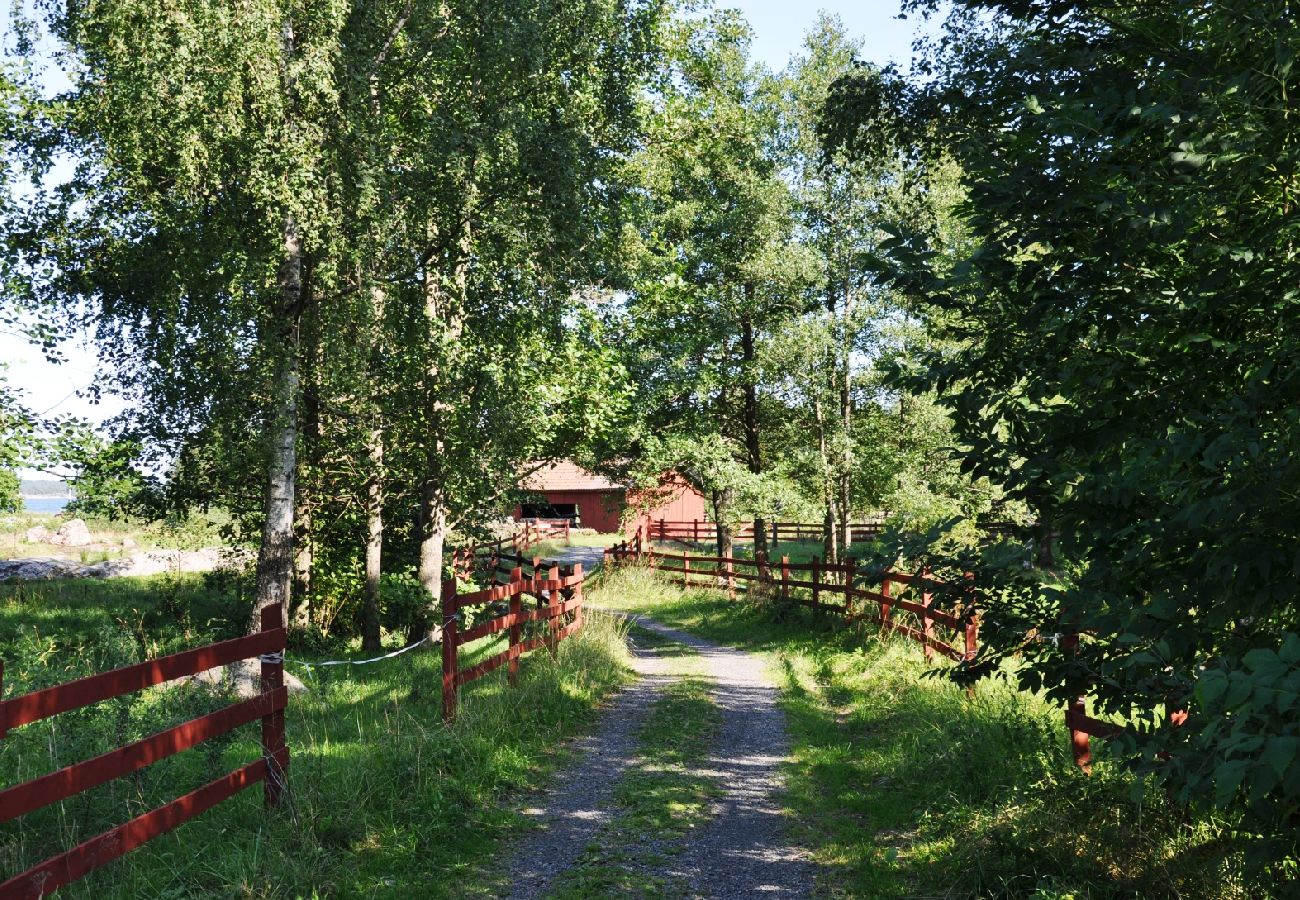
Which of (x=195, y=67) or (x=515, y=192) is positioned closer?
(x=195, y=67)

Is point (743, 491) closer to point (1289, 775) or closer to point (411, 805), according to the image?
point (411, 805)

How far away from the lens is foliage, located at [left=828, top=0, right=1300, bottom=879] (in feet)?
10.9

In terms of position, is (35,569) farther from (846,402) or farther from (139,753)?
(139,753)

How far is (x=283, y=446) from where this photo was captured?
478 inches

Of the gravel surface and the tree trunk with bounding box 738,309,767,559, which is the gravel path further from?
the tree trunk with bounding box 738,309,767,559

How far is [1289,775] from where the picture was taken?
2.37 meters

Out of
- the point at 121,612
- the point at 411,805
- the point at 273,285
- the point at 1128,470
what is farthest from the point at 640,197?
the point at 1128,470

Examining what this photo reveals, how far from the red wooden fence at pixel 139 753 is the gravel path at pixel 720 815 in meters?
1.85

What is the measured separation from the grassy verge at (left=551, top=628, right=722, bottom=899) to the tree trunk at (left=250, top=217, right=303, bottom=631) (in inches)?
207

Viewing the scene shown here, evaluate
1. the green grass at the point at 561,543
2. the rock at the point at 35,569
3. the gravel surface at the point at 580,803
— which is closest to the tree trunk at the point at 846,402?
the green grass at the point at 561,543

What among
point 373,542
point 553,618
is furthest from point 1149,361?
point 373,542

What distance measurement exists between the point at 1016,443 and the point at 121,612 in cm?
1686

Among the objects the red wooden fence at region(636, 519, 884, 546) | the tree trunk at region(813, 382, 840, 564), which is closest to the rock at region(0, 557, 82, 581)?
the red wooden fence at region(636, 519, 884, 546)

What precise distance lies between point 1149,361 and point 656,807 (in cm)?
498
